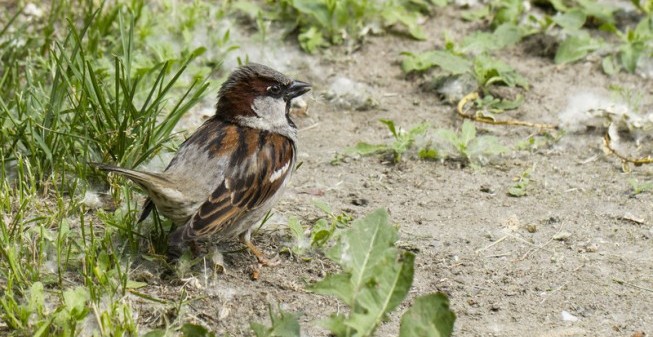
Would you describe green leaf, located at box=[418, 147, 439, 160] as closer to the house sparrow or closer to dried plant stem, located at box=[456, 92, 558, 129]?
dried plant stem, located at box=[456, 92, 558, 129]

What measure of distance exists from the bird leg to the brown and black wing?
3.9 inches

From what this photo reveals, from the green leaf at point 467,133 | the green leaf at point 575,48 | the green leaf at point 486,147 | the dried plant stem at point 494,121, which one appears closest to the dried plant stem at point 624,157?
the dried plant stem at point 494,121

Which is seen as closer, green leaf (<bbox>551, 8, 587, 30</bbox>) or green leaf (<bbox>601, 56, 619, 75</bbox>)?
green leaf (<bbox>601, 56, 619, 75</bbox>)

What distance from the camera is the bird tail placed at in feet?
14.1

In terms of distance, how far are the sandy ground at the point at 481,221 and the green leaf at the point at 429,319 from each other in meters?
0.58

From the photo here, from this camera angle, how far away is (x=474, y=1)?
768cm

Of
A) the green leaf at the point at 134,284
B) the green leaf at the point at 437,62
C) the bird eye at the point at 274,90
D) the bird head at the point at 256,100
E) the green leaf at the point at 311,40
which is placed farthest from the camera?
the green leaf at the point at 311,40

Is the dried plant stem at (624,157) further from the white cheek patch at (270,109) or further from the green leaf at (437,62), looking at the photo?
the white cheek patch at (270,109)

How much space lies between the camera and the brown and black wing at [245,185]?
445 centimetres

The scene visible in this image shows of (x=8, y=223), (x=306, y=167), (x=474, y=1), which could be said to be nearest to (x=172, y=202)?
(x=8, y=223)

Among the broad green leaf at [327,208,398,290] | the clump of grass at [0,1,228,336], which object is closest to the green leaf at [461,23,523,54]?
the clump of grass at [0,1,228,336]

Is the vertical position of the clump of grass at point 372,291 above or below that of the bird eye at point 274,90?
below

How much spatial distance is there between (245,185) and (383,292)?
122 centimetres

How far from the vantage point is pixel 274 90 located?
5266mm
